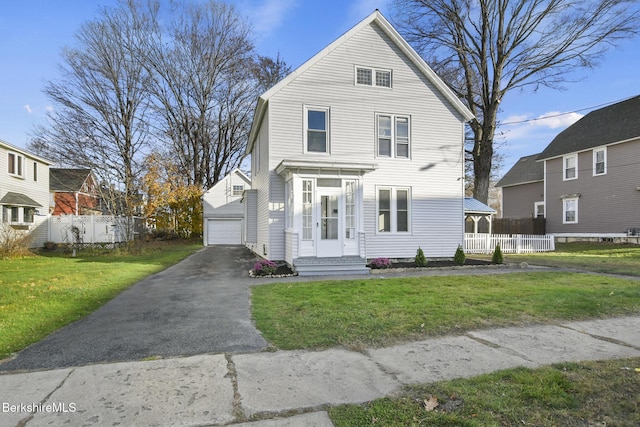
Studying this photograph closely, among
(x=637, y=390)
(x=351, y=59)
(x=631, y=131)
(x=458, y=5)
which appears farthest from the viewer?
(x=458, y=5)

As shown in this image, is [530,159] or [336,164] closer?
[336,164]

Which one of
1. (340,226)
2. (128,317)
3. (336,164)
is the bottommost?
(128,317)

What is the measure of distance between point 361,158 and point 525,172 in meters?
23.3

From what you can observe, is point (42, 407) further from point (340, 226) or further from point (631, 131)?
point (631, 131)

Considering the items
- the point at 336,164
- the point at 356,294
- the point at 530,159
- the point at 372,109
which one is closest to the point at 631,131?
the point at 530,159

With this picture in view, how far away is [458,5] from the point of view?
22141 millimetres

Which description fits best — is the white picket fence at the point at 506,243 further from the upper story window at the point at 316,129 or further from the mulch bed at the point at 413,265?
the upper story window at the point at 316,129

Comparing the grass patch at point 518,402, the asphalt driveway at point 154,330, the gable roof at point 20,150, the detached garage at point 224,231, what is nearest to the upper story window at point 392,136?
the asphalt driveway at point 154,330

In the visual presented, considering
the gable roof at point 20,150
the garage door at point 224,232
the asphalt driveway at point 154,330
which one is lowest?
the asphalt driveway at point 154,330

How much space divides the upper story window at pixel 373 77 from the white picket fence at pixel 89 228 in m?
16.8

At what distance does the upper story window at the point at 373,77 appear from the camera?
13297 millimetres

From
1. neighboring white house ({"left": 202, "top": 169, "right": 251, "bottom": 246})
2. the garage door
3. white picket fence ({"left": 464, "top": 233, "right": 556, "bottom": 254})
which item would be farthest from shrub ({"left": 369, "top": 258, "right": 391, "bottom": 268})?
the garage door

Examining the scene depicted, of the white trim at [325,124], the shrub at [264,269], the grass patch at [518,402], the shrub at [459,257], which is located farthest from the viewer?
the shrub at [459,257]

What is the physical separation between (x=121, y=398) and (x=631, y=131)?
2674 centimetres
